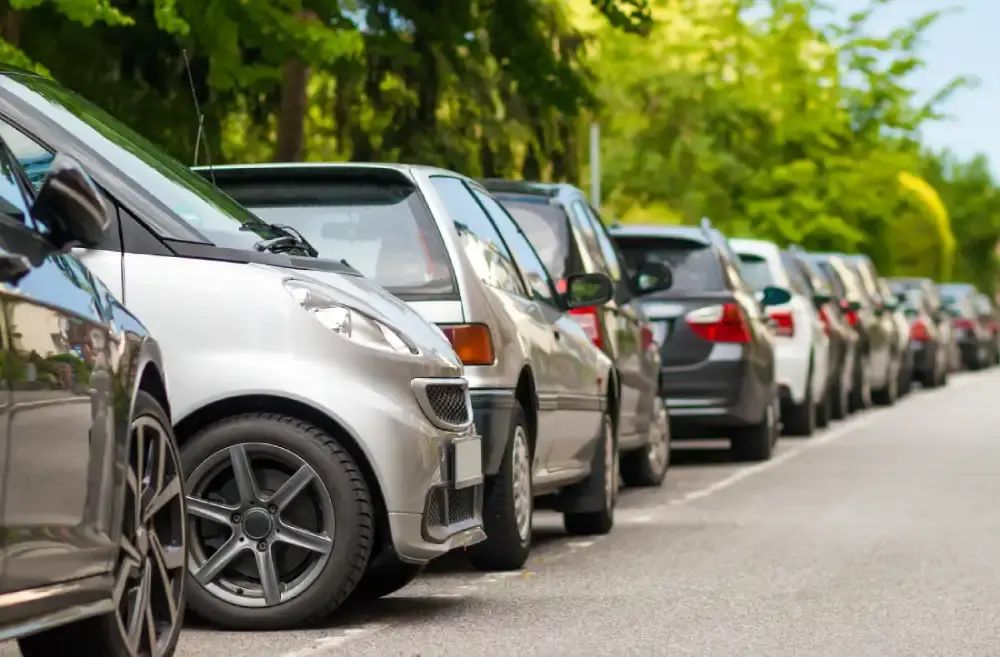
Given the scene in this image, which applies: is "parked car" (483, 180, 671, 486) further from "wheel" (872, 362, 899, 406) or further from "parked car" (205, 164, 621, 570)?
"wheel" (872, 362, 899, 406)

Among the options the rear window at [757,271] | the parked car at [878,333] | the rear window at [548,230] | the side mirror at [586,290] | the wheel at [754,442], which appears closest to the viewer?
the side mirror at [586,290]

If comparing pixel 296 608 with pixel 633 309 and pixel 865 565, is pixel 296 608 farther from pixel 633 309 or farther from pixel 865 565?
pixel 633 309

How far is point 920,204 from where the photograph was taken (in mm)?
84625

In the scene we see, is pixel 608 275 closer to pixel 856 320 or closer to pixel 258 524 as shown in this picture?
pixel 258 524

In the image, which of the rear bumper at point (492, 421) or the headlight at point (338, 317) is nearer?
the headlight at point (338, 317)

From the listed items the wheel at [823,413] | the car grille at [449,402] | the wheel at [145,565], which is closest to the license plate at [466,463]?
the car grille at [449,402]

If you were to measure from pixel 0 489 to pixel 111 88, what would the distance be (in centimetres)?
1425

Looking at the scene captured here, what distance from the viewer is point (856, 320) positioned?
29.5 m

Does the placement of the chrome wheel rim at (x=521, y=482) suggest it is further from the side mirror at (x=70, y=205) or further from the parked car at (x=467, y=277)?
the side mirror at (x=70, y=205)

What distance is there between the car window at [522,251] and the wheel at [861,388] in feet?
59.6

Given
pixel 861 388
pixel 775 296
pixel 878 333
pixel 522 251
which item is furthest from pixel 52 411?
pixel 878 333

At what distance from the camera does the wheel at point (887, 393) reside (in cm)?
3353

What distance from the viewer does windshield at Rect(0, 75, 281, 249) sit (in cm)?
838

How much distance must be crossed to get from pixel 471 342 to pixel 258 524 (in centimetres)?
186
